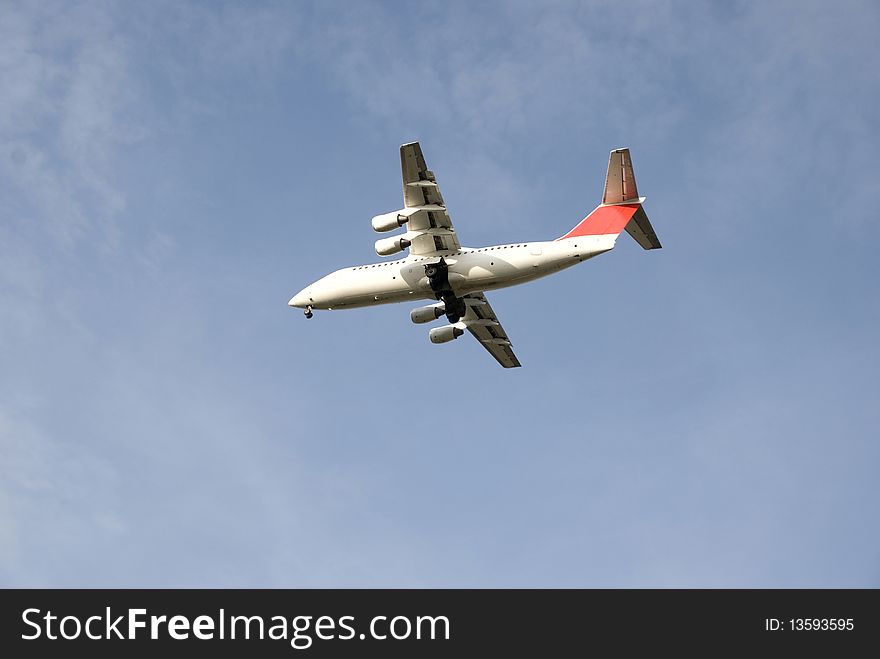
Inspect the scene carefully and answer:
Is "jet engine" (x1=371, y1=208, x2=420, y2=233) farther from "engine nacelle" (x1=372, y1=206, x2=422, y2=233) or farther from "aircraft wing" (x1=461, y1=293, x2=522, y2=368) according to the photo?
"aircraft wing" (x1=461, y1=293, x2=522, y2=368)

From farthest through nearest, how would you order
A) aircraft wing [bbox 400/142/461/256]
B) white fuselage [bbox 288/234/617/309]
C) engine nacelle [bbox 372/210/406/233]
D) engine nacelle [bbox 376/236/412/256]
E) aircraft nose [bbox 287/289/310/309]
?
1. aircraft nose [bbox 287/289/310/309]
2. engine nacelle [bbox 376/236/412/256]
3. engine nacelle [bbox 372/210/406/233]
4. white fuselage [bbox 288/234/617/309]
5. aircraft wing [bbox 400/142/461/256]

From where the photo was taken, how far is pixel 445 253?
40.4 meters

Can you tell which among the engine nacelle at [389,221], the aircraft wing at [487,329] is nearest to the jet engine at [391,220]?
the engine nacelle at [389,221]

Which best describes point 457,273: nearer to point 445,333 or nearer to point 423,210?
point 423,210

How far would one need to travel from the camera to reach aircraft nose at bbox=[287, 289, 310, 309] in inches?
1734

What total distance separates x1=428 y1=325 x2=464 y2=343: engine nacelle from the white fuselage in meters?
3.24

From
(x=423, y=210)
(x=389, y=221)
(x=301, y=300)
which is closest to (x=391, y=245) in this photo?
(x=389, y=221)

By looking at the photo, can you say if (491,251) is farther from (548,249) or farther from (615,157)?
(615,157)

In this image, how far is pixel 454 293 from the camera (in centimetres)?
4084

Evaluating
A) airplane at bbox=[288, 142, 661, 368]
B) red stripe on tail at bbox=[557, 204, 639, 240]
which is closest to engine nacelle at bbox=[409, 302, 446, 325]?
airplane at bbox=[288, 142, 661, 368]

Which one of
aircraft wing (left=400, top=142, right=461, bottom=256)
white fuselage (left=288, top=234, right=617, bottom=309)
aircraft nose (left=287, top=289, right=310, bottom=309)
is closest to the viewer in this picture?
aircraft wing (left=400, top=142, right=461, bottom=256)
